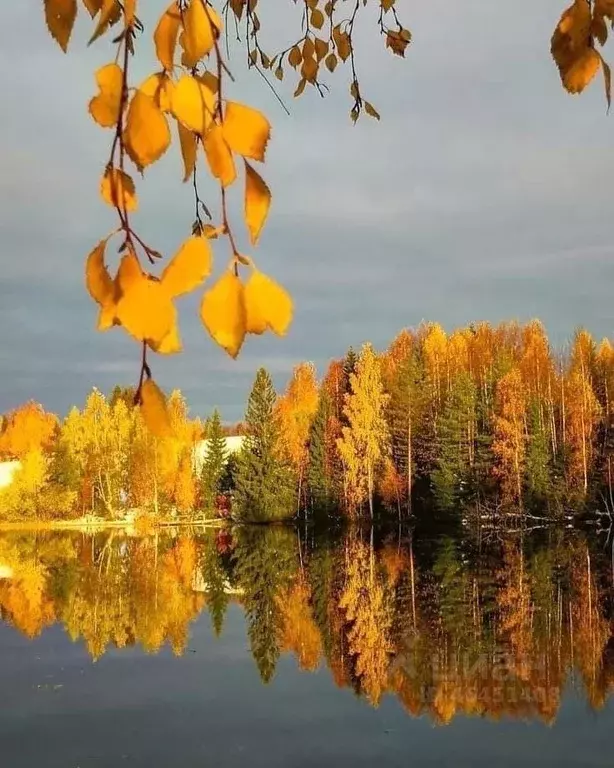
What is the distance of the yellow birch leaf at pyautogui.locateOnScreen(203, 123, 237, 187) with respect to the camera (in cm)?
61

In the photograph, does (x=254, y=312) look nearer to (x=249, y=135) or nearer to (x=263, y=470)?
(x=249, y=135)

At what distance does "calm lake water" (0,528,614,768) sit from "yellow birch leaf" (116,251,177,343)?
6895mm

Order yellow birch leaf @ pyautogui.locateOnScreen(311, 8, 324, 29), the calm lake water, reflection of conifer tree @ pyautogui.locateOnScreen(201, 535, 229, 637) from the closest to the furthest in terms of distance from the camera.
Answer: yellow birch leaf @ pyautogui.locateOnScreen(311, 8, 324, 29), the calm lake water, reflection of conifer tree @ pyautogui.locateOnScreen(201, 535, 229, 637)

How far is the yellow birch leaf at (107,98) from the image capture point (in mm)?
634

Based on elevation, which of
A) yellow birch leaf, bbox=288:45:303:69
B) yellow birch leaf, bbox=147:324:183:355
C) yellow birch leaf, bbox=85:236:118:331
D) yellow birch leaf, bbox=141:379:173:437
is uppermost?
yellow birch leaf, bbox=288:45:303:69

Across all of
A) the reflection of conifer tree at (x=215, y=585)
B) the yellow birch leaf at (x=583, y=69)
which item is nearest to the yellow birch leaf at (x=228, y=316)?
the yellow birch leaf at (x=583, y=69)

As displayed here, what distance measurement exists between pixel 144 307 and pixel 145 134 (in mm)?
135

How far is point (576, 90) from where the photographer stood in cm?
82

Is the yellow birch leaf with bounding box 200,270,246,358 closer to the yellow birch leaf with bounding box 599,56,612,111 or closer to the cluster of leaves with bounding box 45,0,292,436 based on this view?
the cluster of leaves with bounding box 45,0,292,436

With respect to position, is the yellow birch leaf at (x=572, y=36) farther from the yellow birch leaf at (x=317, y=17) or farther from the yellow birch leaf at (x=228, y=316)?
the yellow birch leaf at (x=317, y=17)

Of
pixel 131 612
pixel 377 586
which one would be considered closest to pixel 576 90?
pixel 131 612

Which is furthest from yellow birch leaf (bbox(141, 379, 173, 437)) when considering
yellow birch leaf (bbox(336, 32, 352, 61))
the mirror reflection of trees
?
the mirror reflection of trees

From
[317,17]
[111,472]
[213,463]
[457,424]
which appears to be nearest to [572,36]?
[317,17]

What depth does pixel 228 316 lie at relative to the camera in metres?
0.59
